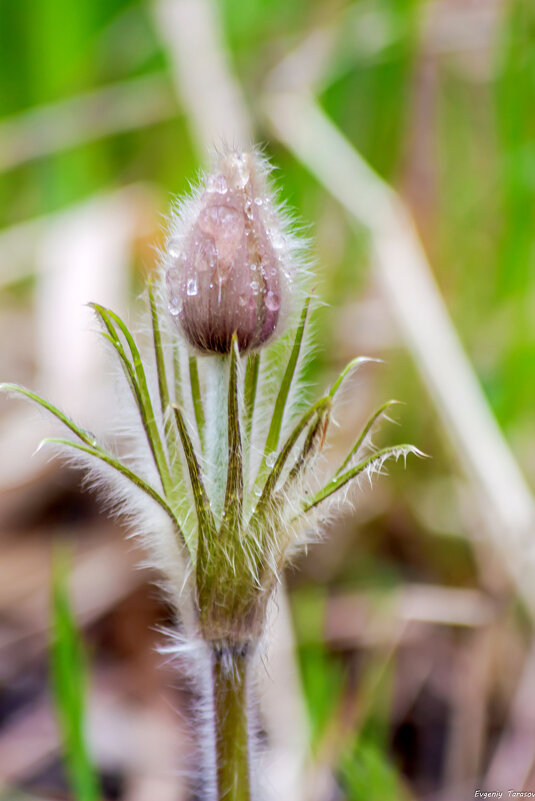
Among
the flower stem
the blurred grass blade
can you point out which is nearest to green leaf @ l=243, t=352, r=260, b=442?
the flower stem

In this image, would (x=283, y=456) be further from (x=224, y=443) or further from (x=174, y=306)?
(x=174, y=306)

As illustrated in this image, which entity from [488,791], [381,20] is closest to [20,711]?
[488,791]

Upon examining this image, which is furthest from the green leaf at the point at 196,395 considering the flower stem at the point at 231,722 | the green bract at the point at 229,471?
the flower stem at the point at 231,722

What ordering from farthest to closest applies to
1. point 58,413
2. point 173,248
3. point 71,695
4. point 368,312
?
point 368,312 < point 71,695 < point 173,248 < point 58,413

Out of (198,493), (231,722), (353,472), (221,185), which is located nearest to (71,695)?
(231,722)

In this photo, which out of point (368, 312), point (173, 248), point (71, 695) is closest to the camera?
point (173, 248)

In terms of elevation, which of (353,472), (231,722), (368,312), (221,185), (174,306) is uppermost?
(368,312)

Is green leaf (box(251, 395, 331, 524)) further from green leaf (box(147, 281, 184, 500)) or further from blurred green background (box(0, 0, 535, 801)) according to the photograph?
blurred green background (box(0, 0, 535, 801))

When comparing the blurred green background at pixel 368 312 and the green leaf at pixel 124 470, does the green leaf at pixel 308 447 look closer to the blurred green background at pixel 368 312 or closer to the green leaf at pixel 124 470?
the green leaf at pixel 124 470
